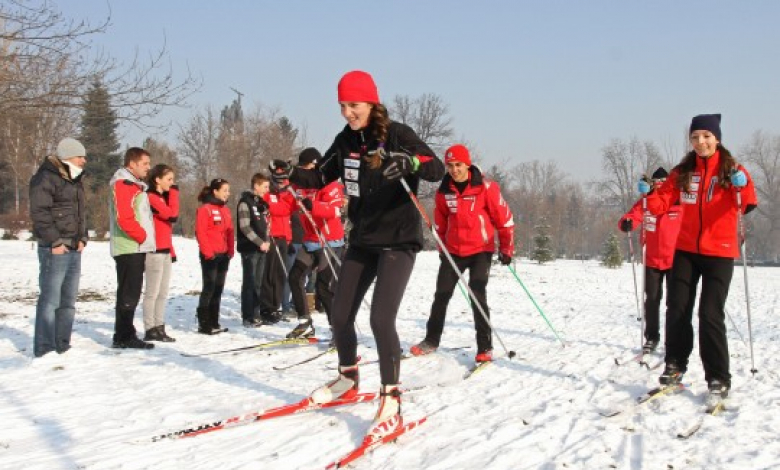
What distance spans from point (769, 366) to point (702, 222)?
87.3 inches

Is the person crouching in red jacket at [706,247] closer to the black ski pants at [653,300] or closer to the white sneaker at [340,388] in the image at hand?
the black ski pants at [653,300]

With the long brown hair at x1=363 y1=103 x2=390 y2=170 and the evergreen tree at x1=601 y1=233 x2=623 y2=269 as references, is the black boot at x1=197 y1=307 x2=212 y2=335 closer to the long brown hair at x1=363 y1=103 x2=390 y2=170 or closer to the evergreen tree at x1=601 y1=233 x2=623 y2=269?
the long brown hair at x1=363 y1=103 x2=390 y2=170

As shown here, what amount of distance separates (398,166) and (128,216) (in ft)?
14.8

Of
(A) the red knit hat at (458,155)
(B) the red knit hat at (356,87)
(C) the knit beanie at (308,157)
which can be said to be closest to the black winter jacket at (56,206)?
(C) the knit beanie at (308,157)

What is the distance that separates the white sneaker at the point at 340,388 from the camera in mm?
4254

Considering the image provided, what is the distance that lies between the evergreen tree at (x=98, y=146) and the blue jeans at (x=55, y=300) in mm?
1595

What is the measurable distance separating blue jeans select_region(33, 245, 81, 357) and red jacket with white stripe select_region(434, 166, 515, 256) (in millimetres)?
4018

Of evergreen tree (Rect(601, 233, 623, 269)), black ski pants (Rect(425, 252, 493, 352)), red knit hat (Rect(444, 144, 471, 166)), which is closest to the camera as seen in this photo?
black ski pants (Rect(425, 252, 493, 352))

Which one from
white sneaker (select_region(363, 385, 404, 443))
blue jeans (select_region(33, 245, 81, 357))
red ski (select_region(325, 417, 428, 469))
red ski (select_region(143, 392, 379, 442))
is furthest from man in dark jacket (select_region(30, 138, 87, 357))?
red ski (select_region(325, 417, 428, 469))

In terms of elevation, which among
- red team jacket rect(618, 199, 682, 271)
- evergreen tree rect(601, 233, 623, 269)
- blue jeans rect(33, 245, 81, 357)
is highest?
red team jacket rect(618, 199, 682, 271)

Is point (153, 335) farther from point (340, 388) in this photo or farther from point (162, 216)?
point (340, 388)

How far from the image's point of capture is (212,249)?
8305 mm

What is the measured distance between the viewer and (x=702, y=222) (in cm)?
464

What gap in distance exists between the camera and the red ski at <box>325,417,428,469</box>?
11.0 ft
